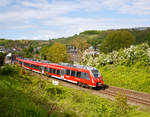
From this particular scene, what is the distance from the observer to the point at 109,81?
88.4 feet

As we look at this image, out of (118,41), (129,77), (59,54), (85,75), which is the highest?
(118,41)

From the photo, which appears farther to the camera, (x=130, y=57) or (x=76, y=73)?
(x=130, y=57)

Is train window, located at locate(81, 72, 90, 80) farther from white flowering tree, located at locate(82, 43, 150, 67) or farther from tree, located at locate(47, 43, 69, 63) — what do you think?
tree, located at locate(47, 43, 69, 63)

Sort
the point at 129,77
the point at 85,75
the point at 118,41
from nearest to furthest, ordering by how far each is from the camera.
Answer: the point at 85,75 → the point at 129,77 → the point at 118,41

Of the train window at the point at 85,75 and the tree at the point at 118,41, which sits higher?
the tree at the point at 118,41

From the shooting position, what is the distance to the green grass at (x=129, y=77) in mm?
23156

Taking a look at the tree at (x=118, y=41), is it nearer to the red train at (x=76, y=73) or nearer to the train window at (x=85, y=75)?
the red train at (x=76, y=73)

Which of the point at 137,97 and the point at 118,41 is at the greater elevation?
the point at 118,41

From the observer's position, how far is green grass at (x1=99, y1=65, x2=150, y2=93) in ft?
76.0

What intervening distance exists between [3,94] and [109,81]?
1877cm

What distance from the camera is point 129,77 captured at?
2627 cm

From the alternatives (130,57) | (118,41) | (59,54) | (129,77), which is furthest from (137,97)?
(118,41)

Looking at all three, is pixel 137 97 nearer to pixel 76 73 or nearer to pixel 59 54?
pixel 76 73

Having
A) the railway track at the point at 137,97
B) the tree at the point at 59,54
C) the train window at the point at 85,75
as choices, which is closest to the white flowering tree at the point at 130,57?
the railway track at the point at 137,97
